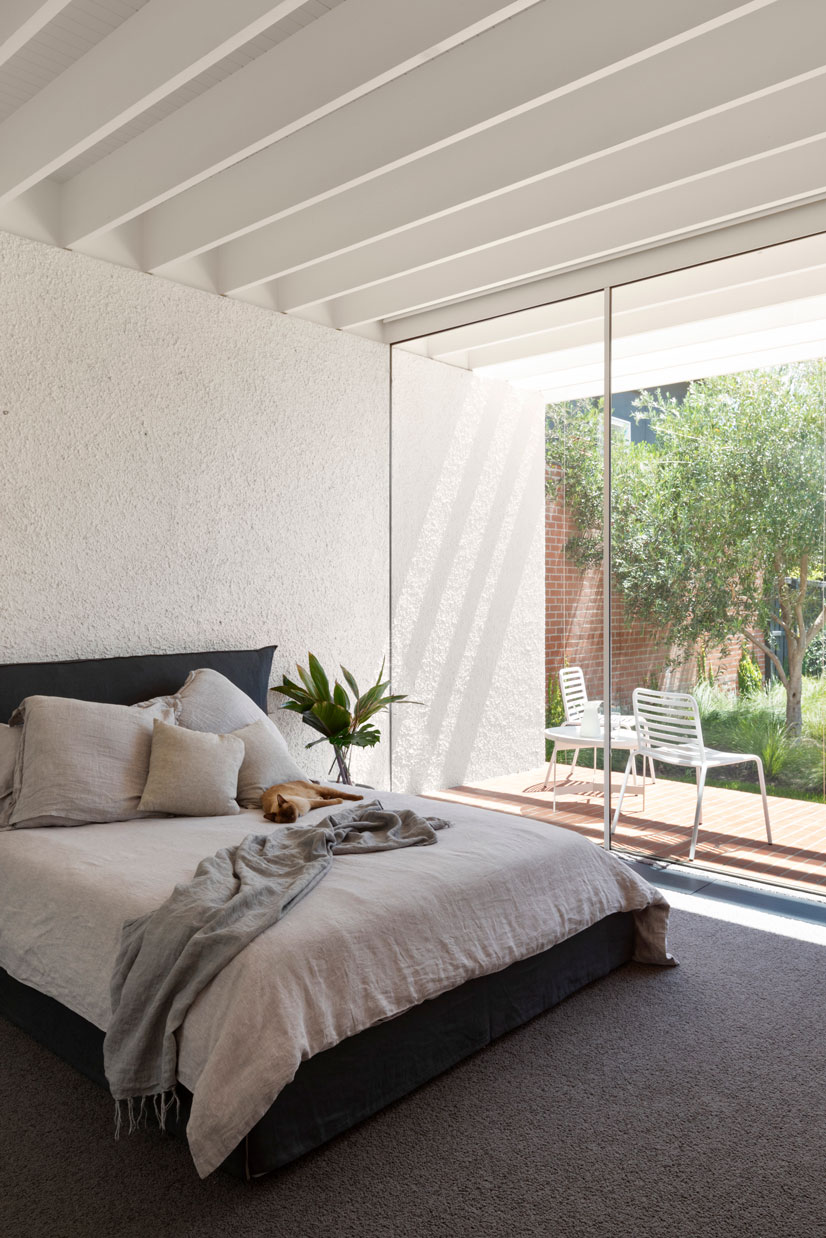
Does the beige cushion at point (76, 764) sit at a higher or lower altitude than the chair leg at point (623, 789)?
higher

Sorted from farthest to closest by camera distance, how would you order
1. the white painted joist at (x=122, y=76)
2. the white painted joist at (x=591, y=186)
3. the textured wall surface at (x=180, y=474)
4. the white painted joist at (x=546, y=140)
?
the textured wall surface at (x=180, y=474) → the white painted joist at (x=591, y=186) → the white painted joist at (x=546, y=140) → the white painted joist at (x=122, y=76)

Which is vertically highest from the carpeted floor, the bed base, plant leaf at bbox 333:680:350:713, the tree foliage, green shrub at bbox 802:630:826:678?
the tree foliage

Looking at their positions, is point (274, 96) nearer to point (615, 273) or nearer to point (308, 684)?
point (615, 273)

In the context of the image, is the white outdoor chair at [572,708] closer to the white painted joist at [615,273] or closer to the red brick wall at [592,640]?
the red brick wall at [592,640]

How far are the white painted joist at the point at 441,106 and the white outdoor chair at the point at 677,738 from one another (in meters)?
2.45

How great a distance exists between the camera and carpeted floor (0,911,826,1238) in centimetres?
199

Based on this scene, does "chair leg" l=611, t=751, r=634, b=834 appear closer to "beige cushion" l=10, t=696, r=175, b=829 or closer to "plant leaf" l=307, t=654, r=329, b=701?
"plant leaf" l=307, t=654, r=329, b=701

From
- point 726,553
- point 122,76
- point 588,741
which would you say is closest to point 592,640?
point 588,741

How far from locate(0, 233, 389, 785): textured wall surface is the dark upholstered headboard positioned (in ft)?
0.57

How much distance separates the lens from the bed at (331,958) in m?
2.11

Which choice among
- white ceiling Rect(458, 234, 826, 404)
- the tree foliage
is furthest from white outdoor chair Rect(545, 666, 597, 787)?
white ceiling Rect(458, 234, 826, 404)

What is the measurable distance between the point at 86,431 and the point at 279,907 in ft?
8.49

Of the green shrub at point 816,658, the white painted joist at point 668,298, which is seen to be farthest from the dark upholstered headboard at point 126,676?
the green shrub at point 816,658

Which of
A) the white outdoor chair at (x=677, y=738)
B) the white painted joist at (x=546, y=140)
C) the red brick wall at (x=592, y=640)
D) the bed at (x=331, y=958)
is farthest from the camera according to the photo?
the red brick wall at (x=592, y=640)
